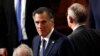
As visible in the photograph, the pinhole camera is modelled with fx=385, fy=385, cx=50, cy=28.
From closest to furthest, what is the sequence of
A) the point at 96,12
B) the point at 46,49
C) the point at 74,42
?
the point at 74,42
the point at 46,49
the point at 96,12

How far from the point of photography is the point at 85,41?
11.2 ft

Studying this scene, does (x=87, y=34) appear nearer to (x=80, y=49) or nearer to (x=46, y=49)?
(x=80, y=49)

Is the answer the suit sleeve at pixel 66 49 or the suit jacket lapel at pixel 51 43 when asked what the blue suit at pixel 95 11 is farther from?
the suit sleeve at pixel 66 49

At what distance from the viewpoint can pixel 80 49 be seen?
11.2 feet

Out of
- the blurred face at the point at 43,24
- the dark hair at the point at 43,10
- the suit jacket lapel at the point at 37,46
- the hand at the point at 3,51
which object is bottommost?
the hand at the point at 3,51

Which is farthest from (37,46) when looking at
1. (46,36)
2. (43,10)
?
(43,10)

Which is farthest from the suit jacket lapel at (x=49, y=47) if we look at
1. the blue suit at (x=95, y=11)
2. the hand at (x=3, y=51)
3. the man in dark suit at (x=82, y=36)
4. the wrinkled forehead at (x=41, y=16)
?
the hand at (x=3, y=51)

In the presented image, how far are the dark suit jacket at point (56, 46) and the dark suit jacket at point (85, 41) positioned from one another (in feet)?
0.22

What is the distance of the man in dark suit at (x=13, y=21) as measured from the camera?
176 inches

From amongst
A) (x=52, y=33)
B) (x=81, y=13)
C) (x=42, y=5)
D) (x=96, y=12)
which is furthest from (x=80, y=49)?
(x=42, y=5)

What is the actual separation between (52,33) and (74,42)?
A: 57 centimetres

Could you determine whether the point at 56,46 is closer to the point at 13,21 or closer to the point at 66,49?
the point at 66,49

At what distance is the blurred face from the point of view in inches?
156

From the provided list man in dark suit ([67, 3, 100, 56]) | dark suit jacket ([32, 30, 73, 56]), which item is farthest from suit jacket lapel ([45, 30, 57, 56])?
man in dark suit ([67, 3, 100, 56])
